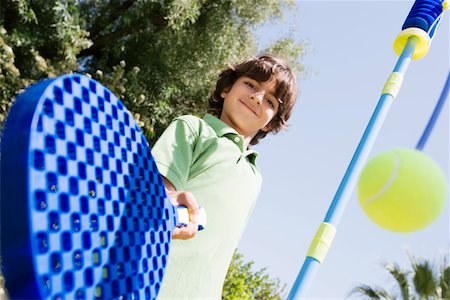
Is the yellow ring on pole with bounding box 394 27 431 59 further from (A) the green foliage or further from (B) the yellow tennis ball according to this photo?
(A) the green foliage

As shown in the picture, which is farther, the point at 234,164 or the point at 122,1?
the point at 122,1

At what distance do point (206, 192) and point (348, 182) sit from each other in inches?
16.0

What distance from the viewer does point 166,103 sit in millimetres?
7637

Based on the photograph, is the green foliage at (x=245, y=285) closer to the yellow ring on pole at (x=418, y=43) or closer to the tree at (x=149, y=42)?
the tree at (x=149, y=42)

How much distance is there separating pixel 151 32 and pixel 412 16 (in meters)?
6.40

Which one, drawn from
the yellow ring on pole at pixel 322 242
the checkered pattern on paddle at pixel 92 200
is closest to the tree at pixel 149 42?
the yellow ring on pole at pixel 322 242

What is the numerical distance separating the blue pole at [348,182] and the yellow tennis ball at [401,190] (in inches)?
3.8

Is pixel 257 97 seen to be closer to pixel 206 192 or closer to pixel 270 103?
pixel 270 103

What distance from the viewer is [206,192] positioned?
66.4 inches

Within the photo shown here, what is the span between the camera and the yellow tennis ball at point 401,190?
5.41ft

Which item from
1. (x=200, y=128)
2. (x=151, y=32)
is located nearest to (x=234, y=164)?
(x=200, y=128)

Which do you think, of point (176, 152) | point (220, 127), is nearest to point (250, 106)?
point (220, 127)

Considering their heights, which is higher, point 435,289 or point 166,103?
point 166,103

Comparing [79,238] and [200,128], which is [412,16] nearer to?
[200,128]
